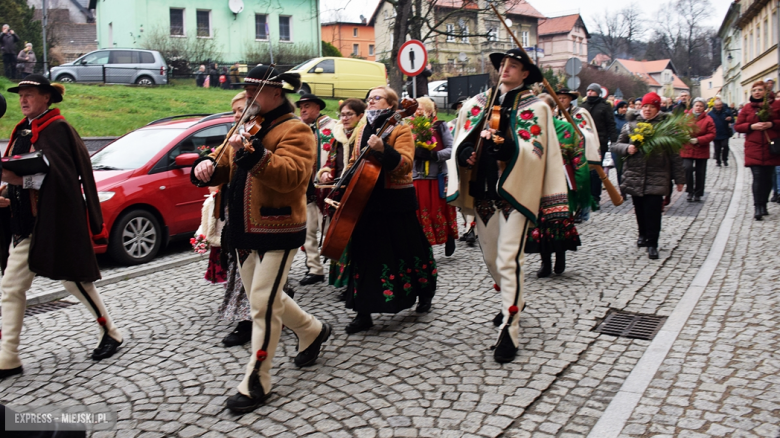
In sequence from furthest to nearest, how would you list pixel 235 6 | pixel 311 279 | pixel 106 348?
pixel 235 6, pixel 311 279, pixel 106 348

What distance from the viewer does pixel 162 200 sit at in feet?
28.5

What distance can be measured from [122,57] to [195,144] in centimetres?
2166

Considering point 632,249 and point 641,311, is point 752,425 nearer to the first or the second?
point 641,311

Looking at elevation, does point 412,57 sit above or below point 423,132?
above

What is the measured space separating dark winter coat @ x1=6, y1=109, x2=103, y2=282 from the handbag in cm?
9

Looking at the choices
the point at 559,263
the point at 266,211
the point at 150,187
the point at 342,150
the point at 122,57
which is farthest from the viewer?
the point at 122,57

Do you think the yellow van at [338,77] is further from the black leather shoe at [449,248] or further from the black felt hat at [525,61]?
the black felt hat at [525,61]

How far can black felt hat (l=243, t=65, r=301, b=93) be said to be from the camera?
3.97m

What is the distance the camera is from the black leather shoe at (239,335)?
17.0 feet

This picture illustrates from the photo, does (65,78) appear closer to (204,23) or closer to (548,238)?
(204,23)

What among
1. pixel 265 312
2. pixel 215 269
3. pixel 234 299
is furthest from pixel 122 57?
pixel 265 312

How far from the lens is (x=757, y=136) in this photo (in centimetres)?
1035

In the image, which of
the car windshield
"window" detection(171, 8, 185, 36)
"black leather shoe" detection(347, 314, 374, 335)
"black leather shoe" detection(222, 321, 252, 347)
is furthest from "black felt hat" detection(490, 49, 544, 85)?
"window" detection(171, 8, 185, 36)

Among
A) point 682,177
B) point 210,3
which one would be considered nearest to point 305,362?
point 682,177
